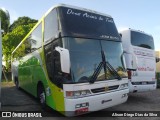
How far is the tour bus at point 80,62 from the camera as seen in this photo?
6285mm

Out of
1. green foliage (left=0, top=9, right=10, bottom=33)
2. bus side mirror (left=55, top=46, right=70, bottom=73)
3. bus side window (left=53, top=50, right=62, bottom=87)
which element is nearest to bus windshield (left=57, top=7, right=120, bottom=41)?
bus side window (left=53, top=50, right=62, bottom=87)

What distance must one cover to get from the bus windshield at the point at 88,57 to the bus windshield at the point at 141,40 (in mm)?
2977

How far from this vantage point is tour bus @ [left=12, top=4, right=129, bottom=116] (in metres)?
6.29

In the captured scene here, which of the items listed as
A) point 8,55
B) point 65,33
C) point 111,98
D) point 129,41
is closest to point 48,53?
point 65,33

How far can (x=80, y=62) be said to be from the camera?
6570 mm

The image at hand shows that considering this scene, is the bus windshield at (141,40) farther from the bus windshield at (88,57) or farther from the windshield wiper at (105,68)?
the windshield wiper at (105,68)

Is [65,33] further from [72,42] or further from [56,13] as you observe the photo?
[56,13]

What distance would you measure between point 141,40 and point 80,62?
4.96 meters

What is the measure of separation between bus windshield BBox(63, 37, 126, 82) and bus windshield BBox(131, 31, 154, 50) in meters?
2.98

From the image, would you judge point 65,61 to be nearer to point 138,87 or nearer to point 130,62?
point 130,62

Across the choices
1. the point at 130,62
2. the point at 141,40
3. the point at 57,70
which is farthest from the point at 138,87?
the point at 57,70

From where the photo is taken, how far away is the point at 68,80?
6.27 meters

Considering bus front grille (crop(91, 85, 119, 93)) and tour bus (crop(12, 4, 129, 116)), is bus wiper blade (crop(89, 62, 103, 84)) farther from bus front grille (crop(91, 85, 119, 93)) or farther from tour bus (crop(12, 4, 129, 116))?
bus front grille (crop(91, 85, 119, 93))

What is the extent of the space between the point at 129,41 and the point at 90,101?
14.8 ft
